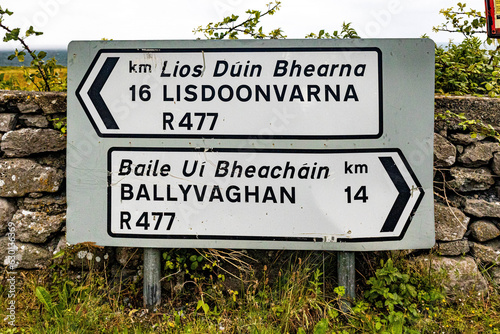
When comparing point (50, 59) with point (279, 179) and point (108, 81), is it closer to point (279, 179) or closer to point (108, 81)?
point (108, 81)

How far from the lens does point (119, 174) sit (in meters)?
2.15

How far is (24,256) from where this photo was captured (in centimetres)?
237

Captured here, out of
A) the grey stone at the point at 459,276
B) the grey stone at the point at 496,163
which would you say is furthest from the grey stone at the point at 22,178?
the grey stone at the point at 496,163

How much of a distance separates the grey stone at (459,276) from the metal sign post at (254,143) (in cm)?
38

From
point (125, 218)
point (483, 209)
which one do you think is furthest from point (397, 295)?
point (125, 218)

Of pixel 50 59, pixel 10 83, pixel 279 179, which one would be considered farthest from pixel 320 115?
pixel 10 83

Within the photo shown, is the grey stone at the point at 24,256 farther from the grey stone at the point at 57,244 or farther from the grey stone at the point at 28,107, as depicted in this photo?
the grey stone at the point at 28,107

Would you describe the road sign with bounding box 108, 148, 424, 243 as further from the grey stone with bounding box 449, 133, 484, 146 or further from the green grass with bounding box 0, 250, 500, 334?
the grey stone with bounding box 449, 133, 484, 146

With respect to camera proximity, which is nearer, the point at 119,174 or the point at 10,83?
the point at 119,174

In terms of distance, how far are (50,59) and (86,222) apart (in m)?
1.45

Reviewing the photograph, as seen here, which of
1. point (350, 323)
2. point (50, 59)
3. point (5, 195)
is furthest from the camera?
point (50, 59)

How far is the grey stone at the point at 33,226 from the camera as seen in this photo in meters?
2.36

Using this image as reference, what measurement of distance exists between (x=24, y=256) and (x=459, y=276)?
122 inches

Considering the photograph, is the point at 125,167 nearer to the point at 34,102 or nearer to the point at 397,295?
the point at 34,102
